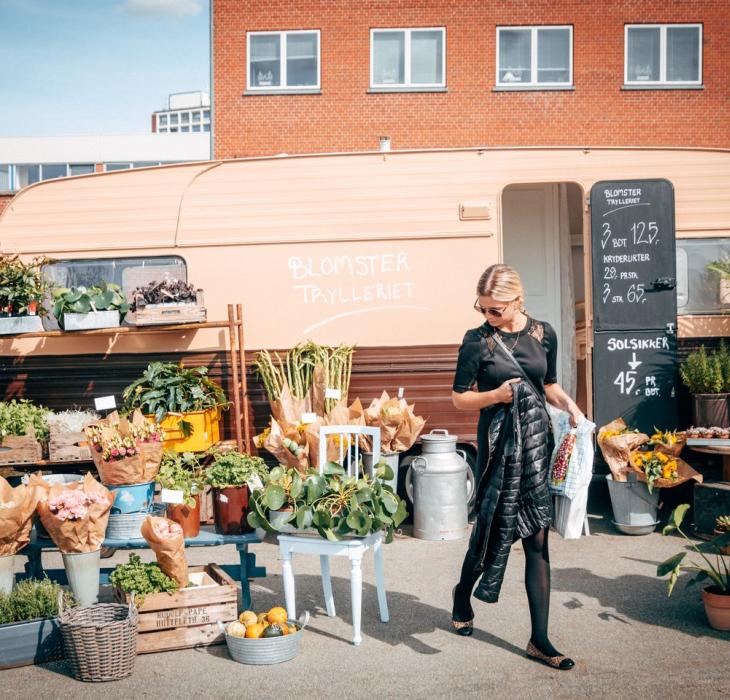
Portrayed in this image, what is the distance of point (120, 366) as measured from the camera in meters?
7.77

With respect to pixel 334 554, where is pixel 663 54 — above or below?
above

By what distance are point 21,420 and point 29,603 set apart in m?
2.66

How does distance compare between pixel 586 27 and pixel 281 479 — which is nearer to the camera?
pixel 281 479

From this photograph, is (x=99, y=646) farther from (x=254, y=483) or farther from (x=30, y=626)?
(x=254, y=483)

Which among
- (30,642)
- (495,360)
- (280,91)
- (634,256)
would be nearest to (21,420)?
(30,642)

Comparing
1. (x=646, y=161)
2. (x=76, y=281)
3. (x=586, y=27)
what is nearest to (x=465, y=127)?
(x=586, y=27)

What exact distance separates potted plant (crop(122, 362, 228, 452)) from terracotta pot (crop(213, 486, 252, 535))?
2.06 m

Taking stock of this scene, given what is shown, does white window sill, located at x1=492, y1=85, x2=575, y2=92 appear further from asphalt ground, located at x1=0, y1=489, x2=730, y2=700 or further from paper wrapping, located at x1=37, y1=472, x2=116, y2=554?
paper wrapping, located at x1=37, y1=472, x2=116, y2=554

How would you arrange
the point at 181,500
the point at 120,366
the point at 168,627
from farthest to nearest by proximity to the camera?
1. the point at 120,366
2. the point at 181,500
3. the point at 168,627

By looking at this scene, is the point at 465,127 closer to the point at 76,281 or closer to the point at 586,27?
the point at 586,27

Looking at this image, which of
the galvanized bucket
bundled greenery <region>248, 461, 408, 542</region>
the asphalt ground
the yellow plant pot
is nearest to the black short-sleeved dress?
bundled greenery <region>248, 461, 408, 542</region>

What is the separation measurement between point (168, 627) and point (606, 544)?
11.7 feet

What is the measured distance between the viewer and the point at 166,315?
741cm

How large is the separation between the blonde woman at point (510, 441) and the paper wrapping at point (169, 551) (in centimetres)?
154
